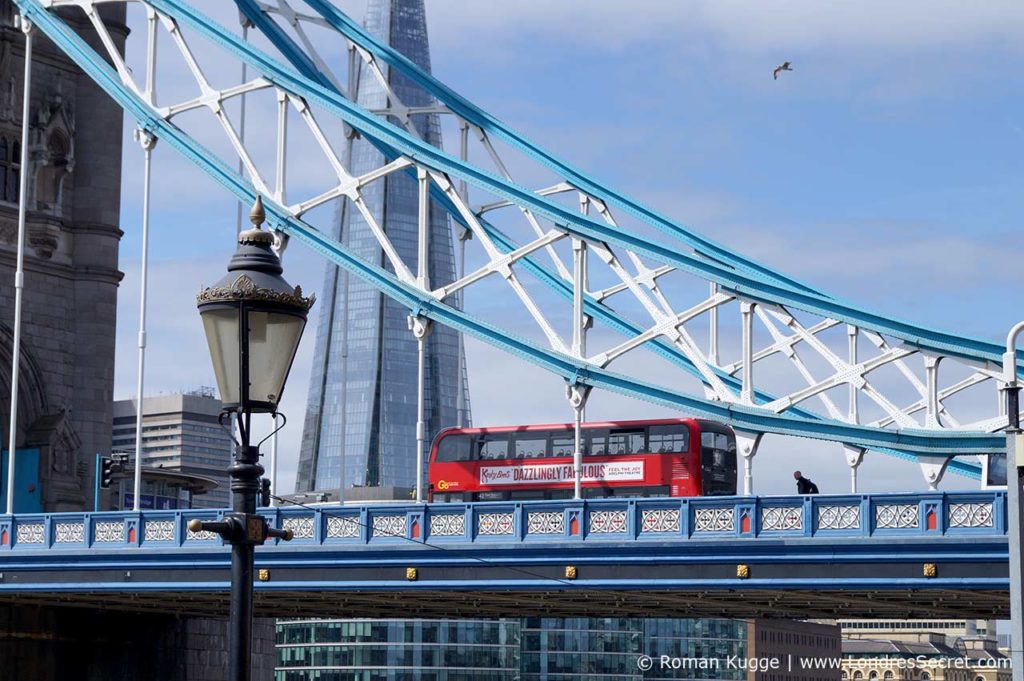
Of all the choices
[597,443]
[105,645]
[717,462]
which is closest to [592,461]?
[597,443]

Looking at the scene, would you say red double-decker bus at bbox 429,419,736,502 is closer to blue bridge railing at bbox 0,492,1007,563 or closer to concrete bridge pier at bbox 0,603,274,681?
blue bridge railing at bbox 0,492,1007,563

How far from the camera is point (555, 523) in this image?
41.9 metres

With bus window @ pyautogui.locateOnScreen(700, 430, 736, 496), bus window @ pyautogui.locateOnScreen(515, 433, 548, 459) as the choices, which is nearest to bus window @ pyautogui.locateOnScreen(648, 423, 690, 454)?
bus window @ pyautogui.locateOnScreen(700, 430, 736, 496)

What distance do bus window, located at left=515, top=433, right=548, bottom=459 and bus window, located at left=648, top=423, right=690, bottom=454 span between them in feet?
11.5

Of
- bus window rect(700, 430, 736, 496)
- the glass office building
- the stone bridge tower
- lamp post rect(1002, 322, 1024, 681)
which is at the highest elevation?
the stone bridge tower

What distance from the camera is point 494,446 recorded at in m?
52.9

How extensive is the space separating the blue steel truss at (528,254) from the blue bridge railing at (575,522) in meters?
3.71

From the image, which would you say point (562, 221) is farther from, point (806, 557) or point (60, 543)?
point (60, 543)

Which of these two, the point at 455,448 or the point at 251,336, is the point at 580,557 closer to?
the point at 455,448

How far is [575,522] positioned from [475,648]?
10455 cm

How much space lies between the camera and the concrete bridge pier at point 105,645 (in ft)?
187

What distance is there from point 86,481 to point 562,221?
26.5m

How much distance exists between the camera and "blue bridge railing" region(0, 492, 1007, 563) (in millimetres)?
37812

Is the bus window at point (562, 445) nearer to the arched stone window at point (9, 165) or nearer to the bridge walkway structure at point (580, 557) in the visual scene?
the bridge walkway structure at point (580, 557)
